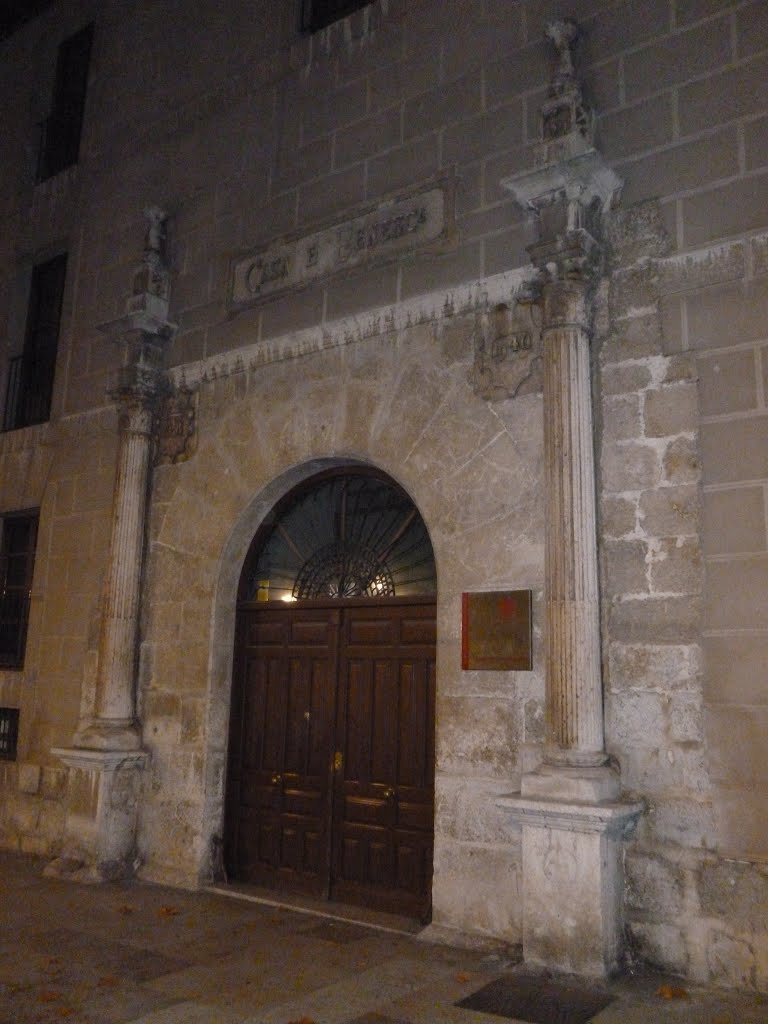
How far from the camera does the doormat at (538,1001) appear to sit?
372 cm

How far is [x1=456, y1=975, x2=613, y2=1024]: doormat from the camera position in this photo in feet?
12.2

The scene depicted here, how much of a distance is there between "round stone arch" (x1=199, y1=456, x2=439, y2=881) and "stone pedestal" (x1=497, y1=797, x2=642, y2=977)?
2.49 metres

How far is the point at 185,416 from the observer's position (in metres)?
6.96

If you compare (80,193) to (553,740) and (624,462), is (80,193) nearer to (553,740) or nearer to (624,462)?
(624,462)

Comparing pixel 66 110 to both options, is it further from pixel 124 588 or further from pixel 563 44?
pixel 563 44

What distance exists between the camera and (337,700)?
19.4 ft

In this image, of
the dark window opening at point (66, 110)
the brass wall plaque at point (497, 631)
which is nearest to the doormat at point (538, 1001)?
the brass wall plaque at point (497, 631)

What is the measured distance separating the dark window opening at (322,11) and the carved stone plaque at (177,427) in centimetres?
314

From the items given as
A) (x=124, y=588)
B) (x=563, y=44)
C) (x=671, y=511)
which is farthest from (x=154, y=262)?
(x=671, y=511)

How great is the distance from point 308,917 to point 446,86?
548 cm

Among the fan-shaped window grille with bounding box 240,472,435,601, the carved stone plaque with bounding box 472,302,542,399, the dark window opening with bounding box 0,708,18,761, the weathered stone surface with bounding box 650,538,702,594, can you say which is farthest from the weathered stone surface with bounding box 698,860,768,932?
the dark window opening with bounding box 0,708,18,761

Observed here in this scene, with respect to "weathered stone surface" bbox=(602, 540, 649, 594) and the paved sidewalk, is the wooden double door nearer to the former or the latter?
the paved sidewalk

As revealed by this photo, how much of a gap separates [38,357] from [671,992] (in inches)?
311

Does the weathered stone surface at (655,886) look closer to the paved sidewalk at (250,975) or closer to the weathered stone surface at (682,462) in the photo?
the paved sidewalk at (250,975)
